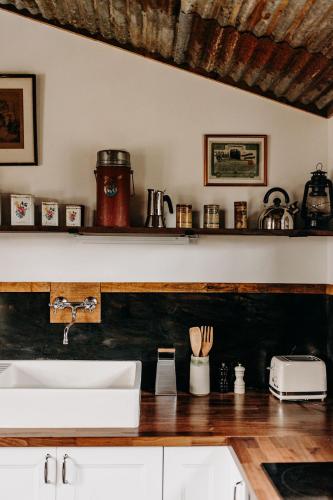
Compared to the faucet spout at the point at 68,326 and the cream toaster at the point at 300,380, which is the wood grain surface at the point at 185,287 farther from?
the cream toaster at the point at 300,380

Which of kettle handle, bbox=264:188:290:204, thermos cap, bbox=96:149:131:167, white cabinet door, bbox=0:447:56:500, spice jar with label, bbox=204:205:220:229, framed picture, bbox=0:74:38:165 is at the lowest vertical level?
white cabinet door, bbox=0:447:56:500

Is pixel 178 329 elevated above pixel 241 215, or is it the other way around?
pixel 241 215

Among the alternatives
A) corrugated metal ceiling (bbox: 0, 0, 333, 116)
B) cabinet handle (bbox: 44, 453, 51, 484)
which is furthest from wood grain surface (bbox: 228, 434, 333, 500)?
corrugated metal ceiling (bbox: 0, 0, 333, 116)

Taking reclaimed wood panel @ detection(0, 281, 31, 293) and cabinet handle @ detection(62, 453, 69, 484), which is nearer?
cabinet handle @ detection(62, 453, 69, 484)

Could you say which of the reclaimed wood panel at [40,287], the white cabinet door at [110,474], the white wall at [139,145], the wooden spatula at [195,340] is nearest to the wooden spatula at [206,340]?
the wooden spatula at [195,340]

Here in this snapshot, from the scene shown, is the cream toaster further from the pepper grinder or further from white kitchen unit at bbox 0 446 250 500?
white kitchen unit at bbox 0 446 250 500

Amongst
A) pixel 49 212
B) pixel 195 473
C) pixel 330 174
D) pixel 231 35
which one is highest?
pixel 231 35

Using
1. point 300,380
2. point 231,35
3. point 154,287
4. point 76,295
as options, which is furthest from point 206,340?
point 231,35

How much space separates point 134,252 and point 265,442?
130 cm

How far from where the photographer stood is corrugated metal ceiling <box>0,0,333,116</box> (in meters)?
2.12

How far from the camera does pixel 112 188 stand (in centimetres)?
272

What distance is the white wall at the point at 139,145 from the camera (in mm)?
2961

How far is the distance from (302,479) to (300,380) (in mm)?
950

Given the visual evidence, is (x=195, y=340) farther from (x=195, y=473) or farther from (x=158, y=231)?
(x=195, y=473)
